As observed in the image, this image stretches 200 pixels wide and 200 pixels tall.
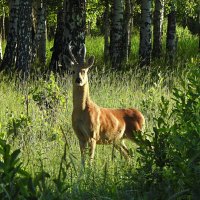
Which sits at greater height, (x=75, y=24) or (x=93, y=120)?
(x=75, y=24)

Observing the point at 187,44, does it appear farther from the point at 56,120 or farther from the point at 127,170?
the point at 127,170

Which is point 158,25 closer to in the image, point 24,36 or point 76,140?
point 24,36

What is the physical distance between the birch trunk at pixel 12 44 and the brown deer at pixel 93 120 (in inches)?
247

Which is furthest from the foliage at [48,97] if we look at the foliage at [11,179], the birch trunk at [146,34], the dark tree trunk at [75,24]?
the birch trunk at [146,34]

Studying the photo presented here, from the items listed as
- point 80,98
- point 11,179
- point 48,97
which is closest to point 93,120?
point 80,98

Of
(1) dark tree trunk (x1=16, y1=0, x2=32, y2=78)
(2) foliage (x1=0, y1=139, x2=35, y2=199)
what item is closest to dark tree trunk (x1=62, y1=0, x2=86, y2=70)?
(1) dark tree trunk (x1=16, y1=0, x2=32, y2=78)

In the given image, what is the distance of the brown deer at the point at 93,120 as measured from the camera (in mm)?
6734

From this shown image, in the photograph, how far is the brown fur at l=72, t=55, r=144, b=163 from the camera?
673 centimetres

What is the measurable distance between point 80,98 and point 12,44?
7186 millimetres

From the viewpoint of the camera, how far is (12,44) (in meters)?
13.8

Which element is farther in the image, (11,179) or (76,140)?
(76,140)

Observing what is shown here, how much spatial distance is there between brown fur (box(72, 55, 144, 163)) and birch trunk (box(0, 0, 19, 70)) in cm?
634

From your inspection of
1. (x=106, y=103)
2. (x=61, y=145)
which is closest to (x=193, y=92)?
(x=61, y=145)

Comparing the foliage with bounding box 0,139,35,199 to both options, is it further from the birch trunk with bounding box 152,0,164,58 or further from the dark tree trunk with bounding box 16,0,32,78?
the birch trunk with bounding box 152,0,164,58
